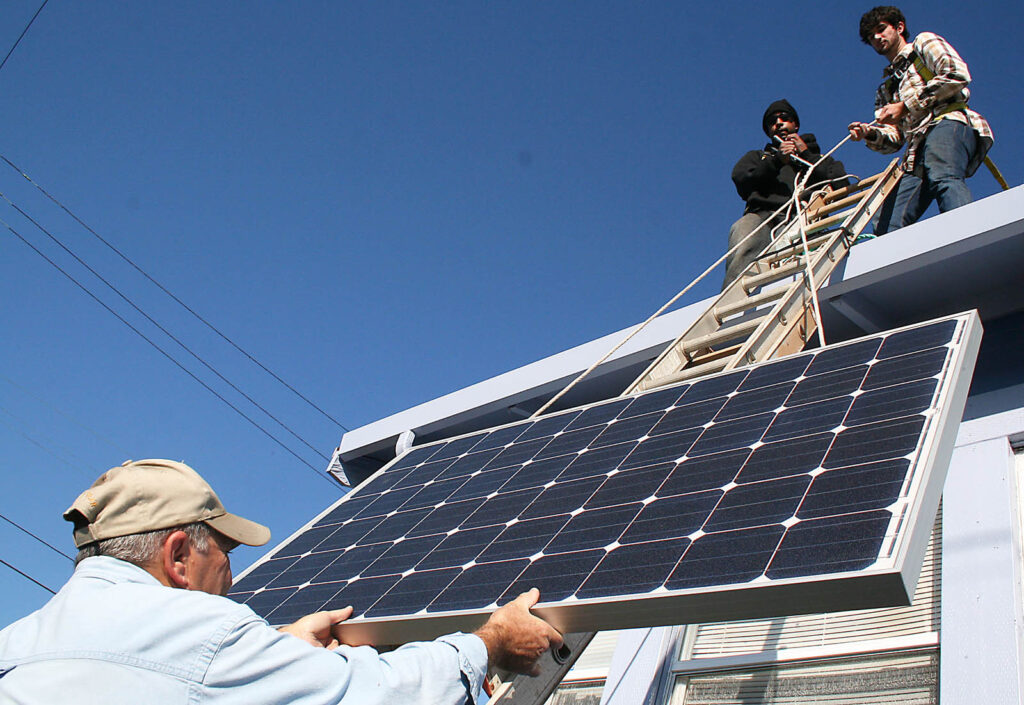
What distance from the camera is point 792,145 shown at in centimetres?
955

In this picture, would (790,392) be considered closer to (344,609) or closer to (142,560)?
(344,609)

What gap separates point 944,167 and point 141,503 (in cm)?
619

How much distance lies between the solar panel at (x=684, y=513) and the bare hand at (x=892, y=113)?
3.81m

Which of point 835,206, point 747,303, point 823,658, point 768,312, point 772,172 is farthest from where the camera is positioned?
point 772,172

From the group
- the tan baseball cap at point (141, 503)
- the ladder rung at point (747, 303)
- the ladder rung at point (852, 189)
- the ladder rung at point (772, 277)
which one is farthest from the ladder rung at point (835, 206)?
the tan baseball cap at point (141, 503)

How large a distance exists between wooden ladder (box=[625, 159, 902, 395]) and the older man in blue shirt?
2933 mm

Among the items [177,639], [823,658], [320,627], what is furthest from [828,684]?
[177,639]

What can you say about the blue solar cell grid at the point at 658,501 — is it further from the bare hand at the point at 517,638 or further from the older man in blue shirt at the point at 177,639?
the older man in blue shirt at the point at 177,639

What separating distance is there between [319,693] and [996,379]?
454 cm

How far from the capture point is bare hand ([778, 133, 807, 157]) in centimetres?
948

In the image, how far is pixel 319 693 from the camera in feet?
6.77

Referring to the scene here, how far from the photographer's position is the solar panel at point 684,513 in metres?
2.41

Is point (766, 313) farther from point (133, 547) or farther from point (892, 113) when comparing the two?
point (133, 547)

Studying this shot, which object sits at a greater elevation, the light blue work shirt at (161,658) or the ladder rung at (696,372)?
the ladder rung at (696,372)
